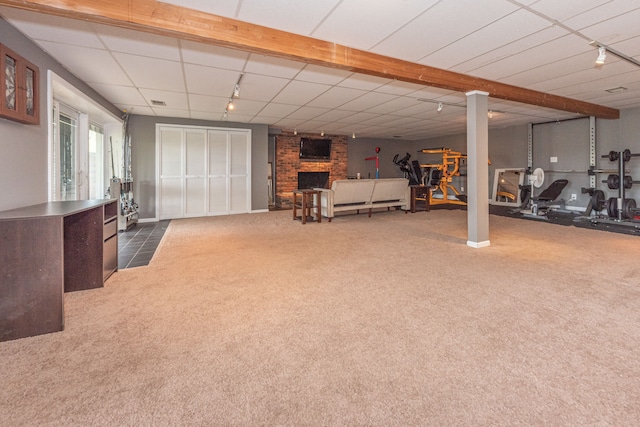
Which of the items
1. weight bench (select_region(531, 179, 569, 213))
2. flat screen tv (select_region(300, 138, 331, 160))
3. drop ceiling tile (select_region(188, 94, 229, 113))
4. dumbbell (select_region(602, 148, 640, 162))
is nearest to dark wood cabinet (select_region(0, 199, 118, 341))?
drop ceiling tile (select_region(188, 94, 229, 113))

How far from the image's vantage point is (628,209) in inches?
229

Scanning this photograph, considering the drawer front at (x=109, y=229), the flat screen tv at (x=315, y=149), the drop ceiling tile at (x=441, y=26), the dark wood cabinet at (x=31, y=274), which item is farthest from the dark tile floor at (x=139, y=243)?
the flat screen tv at (x=315, y=149)

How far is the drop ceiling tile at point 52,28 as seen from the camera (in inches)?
103

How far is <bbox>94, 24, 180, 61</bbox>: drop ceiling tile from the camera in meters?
2.92

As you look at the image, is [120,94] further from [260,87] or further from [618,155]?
[618,155]

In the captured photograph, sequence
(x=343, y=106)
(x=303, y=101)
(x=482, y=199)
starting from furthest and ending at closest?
(x=343, y=106)
(x=303, y=101)
(x=482, y=199)

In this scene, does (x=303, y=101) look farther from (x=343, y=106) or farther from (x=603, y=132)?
(x=603, y=132)

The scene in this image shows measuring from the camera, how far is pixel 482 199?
14.6 ft

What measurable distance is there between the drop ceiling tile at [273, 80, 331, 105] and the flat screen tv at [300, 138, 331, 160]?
468 cm

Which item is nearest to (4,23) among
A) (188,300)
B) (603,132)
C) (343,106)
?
(188,300)

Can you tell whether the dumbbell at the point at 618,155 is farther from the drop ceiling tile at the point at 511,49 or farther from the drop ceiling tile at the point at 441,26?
the drop ceiling tile at the point at 441,26

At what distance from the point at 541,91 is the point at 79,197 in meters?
7.97

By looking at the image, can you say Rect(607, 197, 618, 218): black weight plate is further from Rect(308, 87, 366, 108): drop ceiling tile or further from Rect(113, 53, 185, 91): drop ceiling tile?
Rect(113, 53, 185, 91): drop ceiling tile

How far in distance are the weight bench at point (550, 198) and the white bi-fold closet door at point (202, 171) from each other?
7.14 m
